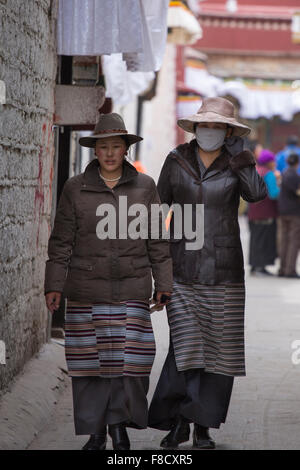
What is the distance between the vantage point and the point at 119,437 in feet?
18.4

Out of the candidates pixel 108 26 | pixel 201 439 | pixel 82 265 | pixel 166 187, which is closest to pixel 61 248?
pixel 82 265

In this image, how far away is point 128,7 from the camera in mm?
7941

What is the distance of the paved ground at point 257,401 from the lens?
6.03 metres

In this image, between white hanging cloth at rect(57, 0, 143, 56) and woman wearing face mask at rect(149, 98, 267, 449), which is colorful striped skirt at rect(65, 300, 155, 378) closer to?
woman wearing face mask at rect(149, 98, 267, 449)

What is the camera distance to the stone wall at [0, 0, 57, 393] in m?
6.21

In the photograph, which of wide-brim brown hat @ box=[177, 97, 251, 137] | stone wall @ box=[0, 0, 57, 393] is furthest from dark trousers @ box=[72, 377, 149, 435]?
wide-brim brown hat @ box=[177, 97, 251, 137]

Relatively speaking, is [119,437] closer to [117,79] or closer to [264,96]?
[117,79]

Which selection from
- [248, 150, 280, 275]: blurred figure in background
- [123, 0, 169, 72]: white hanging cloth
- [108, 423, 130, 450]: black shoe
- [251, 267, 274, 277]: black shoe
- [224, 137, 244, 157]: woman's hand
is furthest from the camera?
[251, 267, 274, 277]: black shoe

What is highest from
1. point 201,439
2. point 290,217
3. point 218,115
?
point 218,115

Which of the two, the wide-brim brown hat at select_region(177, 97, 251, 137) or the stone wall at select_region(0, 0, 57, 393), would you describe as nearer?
the wide-brim brown hat at select_region(177, 97, 251, 137)

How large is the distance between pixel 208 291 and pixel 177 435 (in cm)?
77

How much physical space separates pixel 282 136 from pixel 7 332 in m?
26.6

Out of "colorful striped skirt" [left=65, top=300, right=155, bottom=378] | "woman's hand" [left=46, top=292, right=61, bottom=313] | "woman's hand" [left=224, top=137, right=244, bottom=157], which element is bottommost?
"colorful striped skirt" [left=65, top=300, right=155, bottom=378]

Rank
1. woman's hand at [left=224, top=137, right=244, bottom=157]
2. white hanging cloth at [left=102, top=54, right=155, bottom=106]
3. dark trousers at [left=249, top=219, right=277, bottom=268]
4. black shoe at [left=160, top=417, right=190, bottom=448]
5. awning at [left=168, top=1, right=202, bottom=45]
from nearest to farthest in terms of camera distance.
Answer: black shoe at [left=160, top=417, right=190, bottom=448] → woman's hand at [left=224, top=137, right=244, bottom=157] → white hanging cloth at [left=102, top=54, right=155, bottom=106] → awning at [left=168, top=1, right=202, bottom=45] → dark trousers at [left=249, top=219, right=277, bottom=268]
